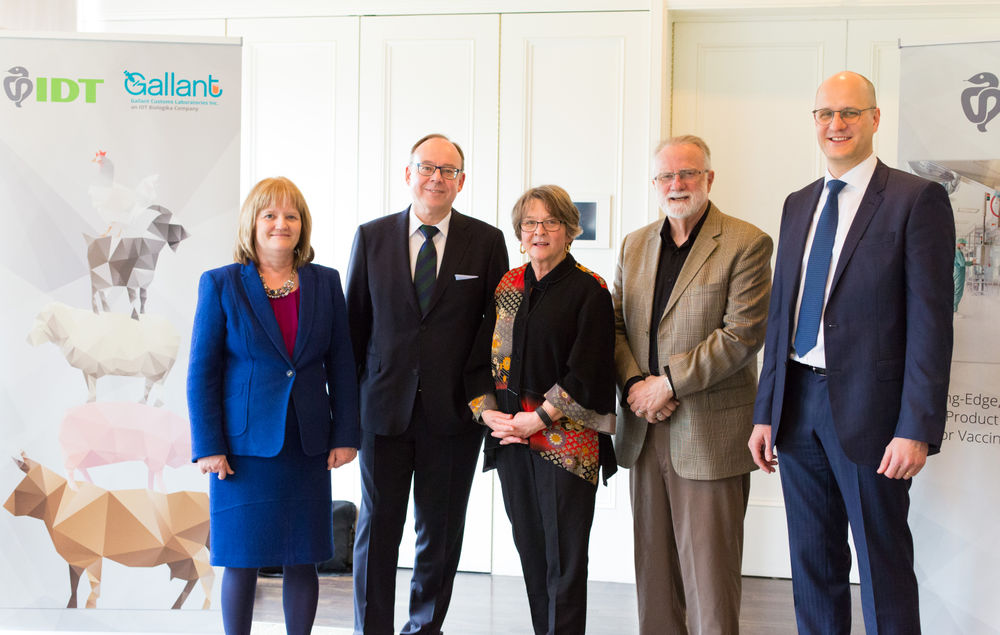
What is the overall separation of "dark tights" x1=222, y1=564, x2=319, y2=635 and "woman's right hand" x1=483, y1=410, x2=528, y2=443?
0.74m

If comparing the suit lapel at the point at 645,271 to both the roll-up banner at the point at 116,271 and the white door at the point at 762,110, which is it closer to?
the roll-up banner at the point at 116,271

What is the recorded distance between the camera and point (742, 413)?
8.18 ft

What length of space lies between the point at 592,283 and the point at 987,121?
5.09ft

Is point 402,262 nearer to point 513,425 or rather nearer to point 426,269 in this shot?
point 426,269

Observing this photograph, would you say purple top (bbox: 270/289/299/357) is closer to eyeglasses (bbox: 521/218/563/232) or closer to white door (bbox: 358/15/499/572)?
eyeglasses (bbox: 521/218/563/232)

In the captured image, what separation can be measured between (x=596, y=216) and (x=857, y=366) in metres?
2.00

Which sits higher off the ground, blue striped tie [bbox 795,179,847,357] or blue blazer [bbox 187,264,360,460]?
blue striped tie [bbox 795,179,847,357]

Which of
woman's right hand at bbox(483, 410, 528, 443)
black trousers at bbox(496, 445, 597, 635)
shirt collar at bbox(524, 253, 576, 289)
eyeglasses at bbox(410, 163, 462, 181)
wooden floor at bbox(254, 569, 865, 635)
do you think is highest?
Result: eyeglasses at bbox(410, 163, 462, 181)

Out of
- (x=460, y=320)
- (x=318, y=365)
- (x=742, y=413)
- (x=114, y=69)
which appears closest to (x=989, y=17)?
(x=742, y=413)

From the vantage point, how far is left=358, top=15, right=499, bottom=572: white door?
4.02 m

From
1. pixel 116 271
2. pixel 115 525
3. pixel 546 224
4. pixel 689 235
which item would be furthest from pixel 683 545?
pixel 116 271

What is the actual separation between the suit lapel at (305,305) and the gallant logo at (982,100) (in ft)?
7.61

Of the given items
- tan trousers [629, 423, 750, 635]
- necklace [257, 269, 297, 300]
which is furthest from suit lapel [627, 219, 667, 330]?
necklace [257, 269, 297, 300]

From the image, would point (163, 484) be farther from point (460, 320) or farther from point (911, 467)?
point (911, 467)
